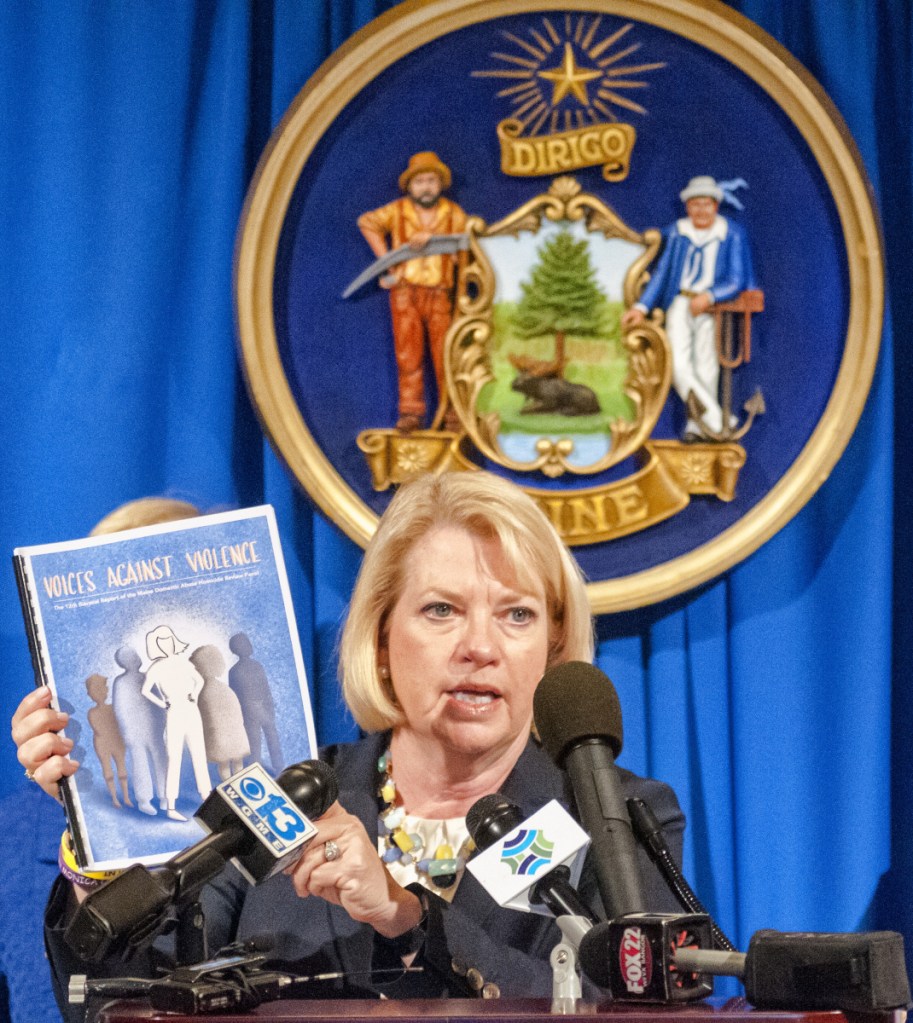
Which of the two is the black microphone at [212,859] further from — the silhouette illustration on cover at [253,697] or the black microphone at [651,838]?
the silhouette illustration on cover at [253,697]

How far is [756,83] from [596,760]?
5.84ft

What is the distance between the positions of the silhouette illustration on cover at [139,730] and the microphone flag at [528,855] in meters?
0.83

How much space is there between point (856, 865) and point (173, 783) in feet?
4.28

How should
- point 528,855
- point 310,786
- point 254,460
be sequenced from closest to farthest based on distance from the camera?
1. point 528,855
2. point 310,786
3. point 254,460

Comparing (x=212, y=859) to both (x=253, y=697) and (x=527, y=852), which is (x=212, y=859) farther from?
(x=253, y=697)

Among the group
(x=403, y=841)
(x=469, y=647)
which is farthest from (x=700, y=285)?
(x=403, y=841)

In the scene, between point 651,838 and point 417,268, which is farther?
point 417,268

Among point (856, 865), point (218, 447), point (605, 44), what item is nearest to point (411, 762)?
point (218, 447)

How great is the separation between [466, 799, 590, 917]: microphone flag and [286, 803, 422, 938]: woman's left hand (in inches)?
16.0

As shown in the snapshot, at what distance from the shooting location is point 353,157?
258cm

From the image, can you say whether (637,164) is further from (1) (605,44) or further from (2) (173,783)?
(2) (173,783)

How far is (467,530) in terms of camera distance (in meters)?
2.05

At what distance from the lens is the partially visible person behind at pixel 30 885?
7.69ft

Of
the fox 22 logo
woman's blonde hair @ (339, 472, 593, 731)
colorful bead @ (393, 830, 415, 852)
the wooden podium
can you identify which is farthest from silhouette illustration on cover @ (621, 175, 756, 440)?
the wooden podium
